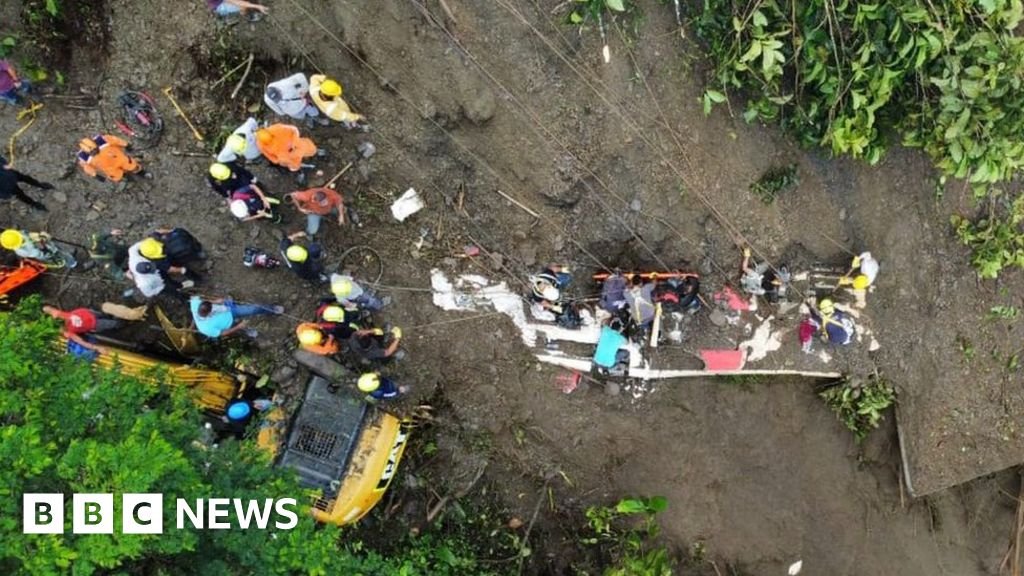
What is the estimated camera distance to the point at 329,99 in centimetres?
753

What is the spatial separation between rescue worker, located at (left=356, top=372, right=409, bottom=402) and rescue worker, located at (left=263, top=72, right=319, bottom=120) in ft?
10.6

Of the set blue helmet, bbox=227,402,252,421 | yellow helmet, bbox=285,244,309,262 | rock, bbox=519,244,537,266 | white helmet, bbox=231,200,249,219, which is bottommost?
blue helmet, bbox=227,402,252,421

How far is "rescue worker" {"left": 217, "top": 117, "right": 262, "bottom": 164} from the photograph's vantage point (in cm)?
734

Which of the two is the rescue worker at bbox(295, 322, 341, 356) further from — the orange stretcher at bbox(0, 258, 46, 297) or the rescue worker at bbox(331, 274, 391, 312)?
the orange stretcher at bbox(0, 258, 46, 297)

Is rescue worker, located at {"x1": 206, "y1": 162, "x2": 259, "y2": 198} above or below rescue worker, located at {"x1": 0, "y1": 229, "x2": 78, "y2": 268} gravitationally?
above

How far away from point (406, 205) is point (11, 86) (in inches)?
194

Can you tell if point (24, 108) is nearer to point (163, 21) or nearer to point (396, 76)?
point (163, 21)

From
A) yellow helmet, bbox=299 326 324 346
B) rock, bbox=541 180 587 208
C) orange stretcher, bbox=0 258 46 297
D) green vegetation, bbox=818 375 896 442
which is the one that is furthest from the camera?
green vegetation, bbox=818 375 896 442

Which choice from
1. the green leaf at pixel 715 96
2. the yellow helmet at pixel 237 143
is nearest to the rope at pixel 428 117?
the yellow helmet at pixel 237 143

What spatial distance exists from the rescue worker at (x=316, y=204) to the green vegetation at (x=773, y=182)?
16.7 feet

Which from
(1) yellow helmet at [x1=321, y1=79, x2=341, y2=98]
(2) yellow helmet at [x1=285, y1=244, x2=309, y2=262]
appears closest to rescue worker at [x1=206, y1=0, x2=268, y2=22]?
(1) yellow helmet at [x1=321, y1=79, x2=341, y2=98]

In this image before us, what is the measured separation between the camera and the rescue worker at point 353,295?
733 cm

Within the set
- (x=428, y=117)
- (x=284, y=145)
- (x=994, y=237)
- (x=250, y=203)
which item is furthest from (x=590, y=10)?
(x=994, y=237)

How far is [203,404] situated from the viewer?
7324 millimetres
